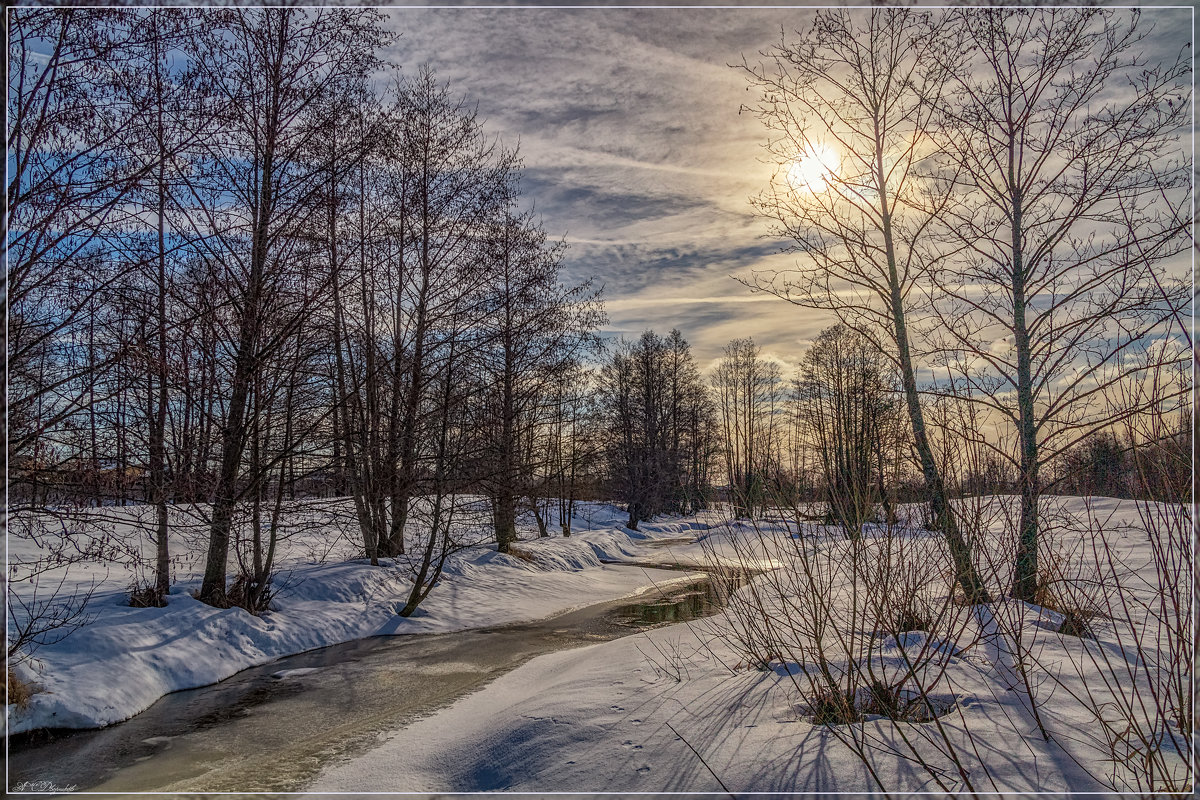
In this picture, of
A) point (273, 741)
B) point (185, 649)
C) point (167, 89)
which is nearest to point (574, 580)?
point (185, 649)

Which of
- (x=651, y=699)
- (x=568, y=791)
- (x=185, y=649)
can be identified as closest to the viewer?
(x=568, y=791)

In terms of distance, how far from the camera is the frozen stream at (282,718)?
5.25 meters

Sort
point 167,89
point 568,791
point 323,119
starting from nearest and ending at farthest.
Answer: point 568,791
point 167,89
point 323,119

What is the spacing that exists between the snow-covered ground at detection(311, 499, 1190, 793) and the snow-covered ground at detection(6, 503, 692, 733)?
3294 millimetres

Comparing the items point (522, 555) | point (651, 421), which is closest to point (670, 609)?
point (522, 555)

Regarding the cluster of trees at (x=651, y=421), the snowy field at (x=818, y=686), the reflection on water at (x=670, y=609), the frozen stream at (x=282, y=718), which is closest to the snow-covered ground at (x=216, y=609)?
the snowy field at (x=818, y=686)

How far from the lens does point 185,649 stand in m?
8.23

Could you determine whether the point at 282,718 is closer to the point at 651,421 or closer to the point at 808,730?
the point at 808,730

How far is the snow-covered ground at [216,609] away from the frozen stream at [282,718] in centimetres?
33

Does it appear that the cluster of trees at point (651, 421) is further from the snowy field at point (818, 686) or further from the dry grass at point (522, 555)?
the snowy field at point (818, 686)

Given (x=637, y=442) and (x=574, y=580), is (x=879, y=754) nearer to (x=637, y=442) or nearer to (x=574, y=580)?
(x=574, y=580)

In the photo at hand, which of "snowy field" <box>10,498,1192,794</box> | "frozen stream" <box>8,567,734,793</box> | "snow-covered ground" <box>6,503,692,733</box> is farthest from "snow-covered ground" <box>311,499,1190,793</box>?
"snow-covered ground" <box>6,503,692,733</box>

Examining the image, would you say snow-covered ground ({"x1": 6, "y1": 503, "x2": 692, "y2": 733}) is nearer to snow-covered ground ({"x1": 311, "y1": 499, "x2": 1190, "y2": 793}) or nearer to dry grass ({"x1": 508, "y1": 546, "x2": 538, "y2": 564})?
dry grass ({"x1": 508, "y1": 546, "x2": 538, "y2": 564})

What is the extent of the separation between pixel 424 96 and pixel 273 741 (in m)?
11.7
